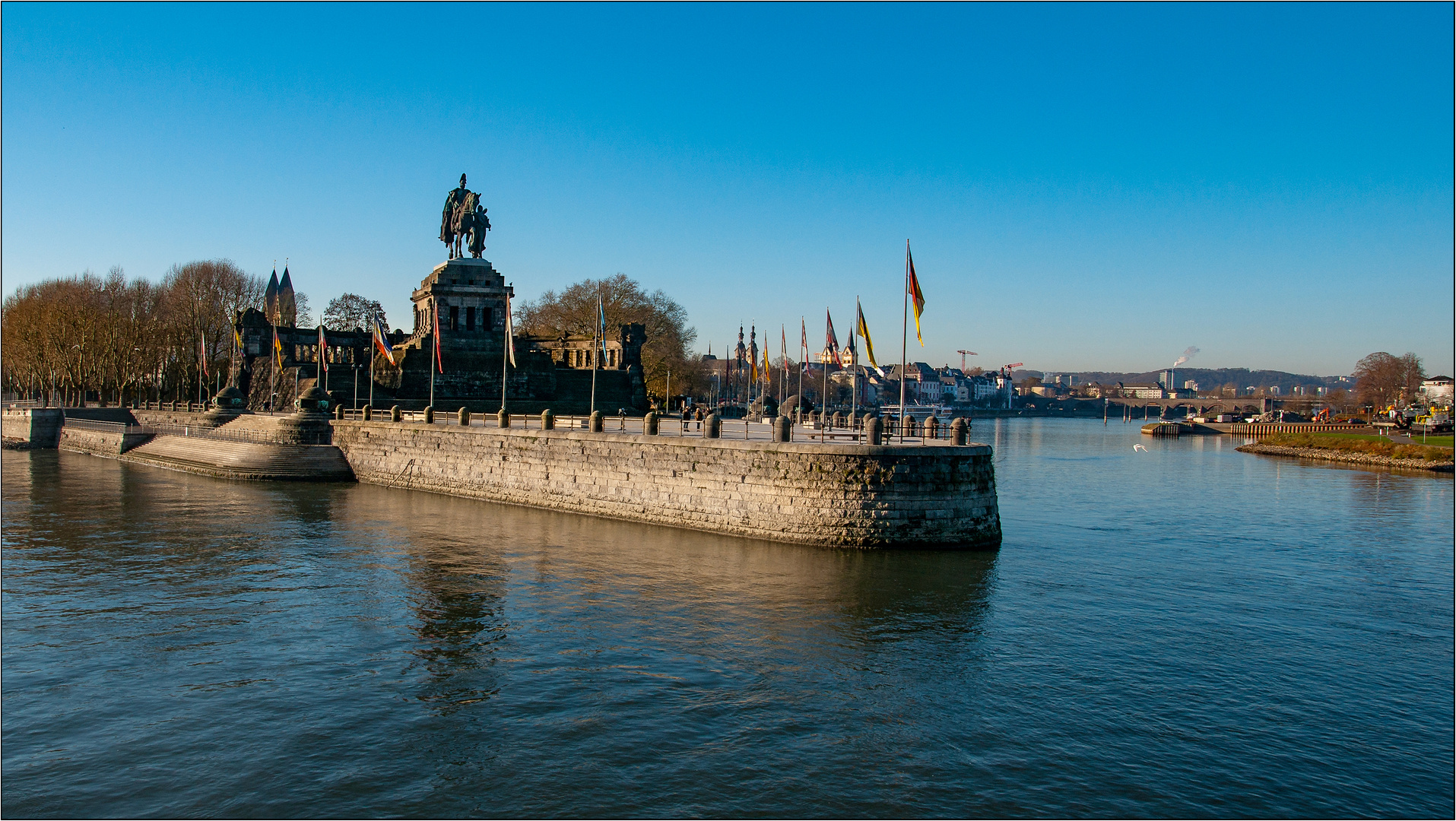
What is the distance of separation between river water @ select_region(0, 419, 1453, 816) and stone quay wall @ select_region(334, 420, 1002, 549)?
809mm

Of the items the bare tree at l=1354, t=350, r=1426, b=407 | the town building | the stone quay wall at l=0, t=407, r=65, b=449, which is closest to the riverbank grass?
the bare tree at l=1354, t=350, r=1426, b=407

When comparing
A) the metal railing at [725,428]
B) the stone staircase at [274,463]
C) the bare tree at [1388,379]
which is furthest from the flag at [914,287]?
the bare tree at [1388,379]

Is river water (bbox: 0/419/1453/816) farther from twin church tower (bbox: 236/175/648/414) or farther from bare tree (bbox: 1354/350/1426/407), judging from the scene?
bare tree (bbox: 1354/350/1426/407)

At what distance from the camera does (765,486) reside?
86.7 feet

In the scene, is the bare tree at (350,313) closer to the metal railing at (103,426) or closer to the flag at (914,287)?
the metal railing at (103,426)

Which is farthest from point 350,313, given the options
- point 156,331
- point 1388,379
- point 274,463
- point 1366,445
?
point 1388,379

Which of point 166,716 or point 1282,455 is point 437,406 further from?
point 1282,455

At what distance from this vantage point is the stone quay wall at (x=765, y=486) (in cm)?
2486

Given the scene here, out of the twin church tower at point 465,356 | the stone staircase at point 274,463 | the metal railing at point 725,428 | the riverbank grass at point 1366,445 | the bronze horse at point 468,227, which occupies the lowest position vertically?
the stone staircase at point 274,463

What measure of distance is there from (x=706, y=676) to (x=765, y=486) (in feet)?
38.6

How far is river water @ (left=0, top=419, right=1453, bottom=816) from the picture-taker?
11.2 meters

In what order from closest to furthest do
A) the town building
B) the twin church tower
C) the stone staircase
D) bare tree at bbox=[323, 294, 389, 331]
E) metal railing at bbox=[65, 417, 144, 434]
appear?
the stone staircase → metal railing at bbox=[65, 417, 144, 434] → the twin church tower → bare tree at bbox=[323, 294, 389, 331] → the town building

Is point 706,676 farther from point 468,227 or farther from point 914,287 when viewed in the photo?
point 468,227

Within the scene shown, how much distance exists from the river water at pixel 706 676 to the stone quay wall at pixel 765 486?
81cm
